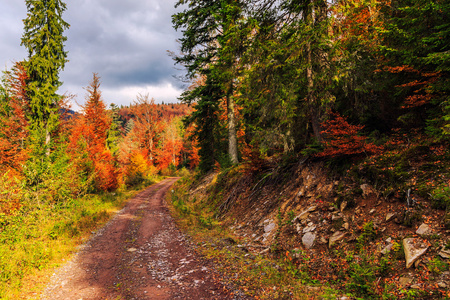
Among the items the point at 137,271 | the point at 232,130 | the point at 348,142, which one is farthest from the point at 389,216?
the point at 232,130

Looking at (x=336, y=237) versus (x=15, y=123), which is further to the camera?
(x=15, y=123)

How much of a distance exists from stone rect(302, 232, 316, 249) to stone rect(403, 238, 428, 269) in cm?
201

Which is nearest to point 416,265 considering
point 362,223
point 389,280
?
point 389,280

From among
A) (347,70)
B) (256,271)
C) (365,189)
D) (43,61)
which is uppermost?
(43,61)

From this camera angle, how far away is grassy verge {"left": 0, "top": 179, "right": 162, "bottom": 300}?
5.11 m

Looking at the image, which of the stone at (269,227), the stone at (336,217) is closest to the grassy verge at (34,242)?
→ the stone at (269,227)

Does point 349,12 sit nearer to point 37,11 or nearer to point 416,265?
point 416,265

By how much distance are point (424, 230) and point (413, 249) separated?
48 centimetres

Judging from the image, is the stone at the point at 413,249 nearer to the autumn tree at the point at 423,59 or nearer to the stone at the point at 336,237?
the stone at the point at 336,237

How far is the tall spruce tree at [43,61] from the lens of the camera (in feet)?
45.9

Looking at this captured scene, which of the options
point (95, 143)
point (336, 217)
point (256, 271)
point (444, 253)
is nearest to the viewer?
point (444, 253)

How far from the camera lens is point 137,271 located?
601cm

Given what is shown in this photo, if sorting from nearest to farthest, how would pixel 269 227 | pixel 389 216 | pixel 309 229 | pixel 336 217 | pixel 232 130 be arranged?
pixel 389 216, pixel 336 217, pixel 309 229, pixel 269 227, pixel 232 130

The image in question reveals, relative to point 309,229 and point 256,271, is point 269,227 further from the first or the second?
point 256,271
